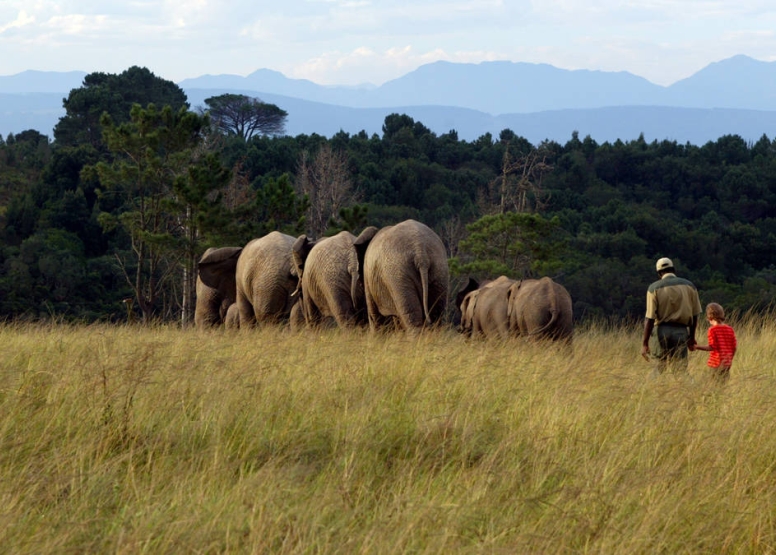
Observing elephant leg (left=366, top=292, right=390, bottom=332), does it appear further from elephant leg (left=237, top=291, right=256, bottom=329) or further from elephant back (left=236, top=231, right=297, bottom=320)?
elephant leg (left=237, top=291, right=256, bottom=329)

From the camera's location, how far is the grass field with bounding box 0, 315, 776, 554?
441 cm

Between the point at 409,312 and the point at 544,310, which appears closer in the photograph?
the point at 544,310

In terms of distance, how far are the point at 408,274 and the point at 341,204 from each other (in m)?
25.8

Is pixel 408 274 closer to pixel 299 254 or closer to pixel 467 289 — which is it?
pixel 299 254

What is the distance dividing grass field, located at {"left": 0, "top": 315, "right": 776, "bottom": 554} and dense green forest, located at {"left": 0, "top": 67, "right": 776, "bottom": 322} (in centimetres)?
802

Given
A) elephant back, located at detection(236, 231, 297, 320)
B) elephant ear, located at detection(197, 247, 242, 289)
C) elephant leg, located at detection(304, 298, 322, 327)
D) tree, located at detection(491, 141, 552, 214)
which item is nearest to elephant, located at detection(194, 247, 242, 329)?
elephant ear, located at detection(197, 247, 242, 289)

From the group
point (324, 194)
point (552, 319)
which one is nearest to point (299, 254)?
point (552, 319)

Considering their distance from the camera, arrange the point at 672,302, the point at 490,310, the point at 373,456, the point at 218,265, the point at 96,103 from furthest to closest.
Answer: the point at 96,103, the point at 218,265, the point at 490,310, the point at 672,302, the point at 373,456

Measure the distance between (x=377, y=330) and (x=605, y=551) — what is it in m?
8.82

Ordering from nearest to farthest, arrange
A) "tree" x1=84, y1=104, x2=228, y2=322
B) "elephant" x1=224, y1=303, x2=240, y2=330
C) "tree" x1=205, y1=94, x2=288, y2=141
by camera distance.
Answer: "elephant" x1=224, y1=303, x2=240, y2=330 → "tree" x1=84, y1=104, x2=228, y2=322 → "tree" x1=205, y1=94, x2=288, y2=141

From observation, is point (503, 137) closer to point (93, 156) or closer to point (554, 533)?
point (93, 156)

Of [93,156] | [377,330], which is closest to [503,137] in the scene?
[93,156]

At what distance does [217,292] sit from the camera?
1623 centimetres

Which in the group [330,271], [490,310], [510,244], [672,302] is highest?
[672,302]
